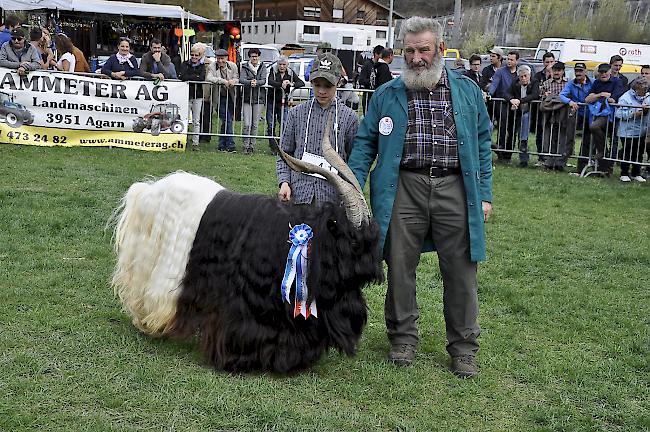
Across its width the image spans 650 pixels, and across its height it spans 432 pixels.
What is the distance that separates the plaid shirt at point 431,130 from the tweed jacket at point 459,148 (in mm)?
38

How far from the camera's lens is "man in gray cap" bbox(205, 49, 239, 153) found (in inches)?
566

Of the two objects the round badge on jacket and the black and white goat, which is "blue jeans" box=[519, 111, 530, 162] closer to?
the round badge on jacket

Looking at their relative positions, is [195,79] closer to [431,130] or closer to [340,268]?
[431,130]

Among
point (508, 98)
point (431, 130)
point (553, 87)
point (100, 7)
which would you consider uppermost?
point (100, 7)

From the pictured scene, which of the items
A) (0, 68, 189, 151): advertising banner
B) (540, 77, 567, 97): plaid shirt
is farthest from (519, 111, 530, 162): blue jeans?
(0, 68, 189, 151): advertising banner

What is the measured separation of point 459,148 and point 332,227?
93 cm

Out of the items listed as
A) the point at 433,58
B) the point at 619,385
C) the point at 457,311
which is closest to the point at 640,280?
the point at 619,385

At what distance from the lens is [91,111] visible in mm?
13383

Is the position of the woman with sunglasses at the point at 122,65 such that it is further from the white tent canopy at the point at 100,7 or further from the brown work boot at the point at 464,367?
the brown work boot at the point at 464,367

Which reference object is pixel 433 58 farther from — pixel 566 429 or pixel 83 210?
pixel 83 210

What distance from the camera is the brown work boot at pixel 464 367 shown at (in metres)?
5.04

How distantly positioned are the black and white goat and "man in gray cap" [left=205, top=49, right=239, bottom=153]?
30.5 ft

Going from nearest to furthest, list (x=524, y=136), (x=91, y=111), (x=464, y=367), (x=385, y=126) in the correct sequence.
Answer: (x=385, y=126) < (x=464, y=367) < (x=91, y=111) < (x=524, y=136)

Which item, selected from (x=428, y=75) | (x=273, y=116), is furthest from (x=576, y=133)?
(x=428, y=75)
